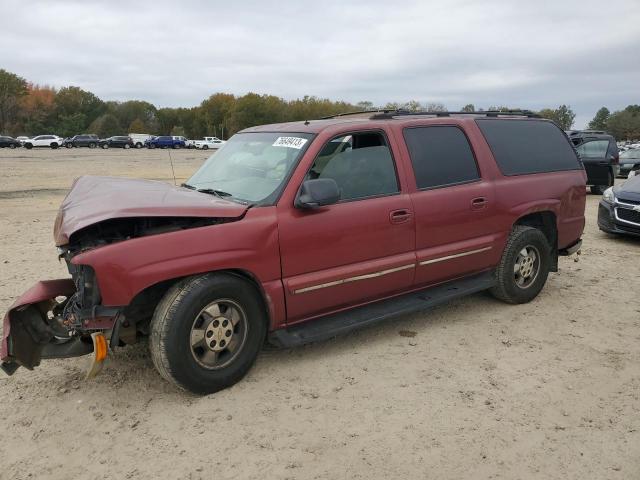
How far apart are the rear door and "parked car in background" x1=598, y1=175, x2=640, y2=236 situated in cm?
471

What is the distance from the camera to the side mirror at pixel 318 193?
3641 mm

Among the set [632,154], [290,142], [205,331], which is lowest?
[205,331]

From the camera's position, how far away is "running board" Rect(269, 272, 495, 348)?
381 cm

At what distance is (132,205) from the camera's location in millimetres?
3320

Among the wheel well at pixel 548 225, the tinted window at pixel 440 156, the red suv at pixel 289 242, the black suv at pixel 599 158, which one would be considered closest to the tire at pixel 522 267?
the red suv at pixel 289 242

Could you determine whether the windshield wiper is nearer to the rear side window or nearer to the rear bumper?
the rear side window

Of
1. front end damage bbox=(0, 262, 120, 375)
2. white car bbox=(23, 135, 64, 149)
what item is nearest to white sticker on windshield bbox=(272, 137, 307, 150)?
front end damage bbox=(0, 262, 120, 375)

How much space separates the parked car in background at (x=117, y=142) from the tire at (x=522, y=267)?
206ft

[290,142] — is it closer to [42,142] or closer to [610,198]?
[610,198]

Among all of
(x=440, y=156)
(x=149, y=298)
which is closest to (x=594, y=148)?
(x=440, y=156)

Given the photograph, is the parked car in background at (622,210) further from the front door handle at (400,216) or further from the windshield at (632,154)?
the windshield at (632,154)

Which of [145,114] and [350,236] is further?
[145,114]

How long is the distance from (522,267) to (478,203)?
1.03m

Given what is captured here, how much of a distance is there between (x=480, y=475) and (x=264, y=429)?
4.15 ft
